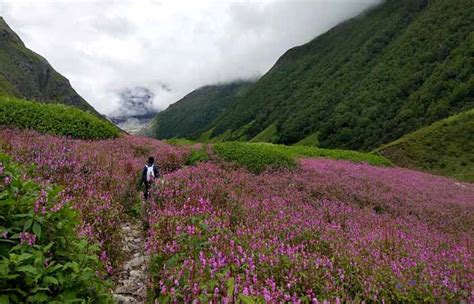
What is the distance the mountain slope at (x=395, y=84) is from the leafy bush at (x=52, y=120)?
10645cm

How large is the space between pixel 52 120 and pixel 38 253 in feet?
48.7

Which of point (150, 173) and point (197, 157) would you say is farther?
point (197, 157)

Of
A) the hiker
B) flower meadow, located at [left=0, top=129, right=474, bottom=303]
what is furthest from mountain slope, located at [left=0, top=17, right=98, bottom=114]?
flower meadow, located at [left=0, top=129, right=474, bottom=303]

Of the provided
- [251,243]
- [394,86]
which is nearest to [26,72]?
[394,86]

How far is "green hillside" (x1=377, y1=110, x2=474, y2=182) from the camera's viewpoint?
40469 mm

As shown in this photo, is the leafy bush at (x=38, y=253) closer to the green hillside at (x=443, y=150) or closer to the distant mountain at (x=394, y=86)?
the green hillside at (x=443, y=150)

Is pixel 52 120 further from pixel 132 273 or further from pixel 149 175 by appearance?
pixel 132 273

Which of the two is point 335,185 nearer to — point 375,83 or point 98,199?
point 98,199

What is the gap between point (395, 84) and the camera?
141500 mm

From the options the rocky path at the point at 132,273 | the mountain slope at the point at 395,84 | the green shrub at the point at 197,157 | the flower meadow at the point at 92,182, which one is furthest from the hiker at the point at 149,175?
the mountain slope at the point at 395,84

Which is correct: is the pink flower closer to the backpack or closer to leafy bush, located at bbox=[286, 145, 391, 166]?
the backpack

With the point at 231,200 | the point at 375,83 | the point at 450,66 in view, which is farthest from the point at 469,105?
the point at 231,200

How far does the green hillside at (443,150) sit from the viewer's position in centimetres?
4047

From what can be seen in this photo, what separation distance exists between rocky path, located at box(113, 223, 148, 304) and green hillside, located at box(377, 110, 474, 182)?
38670 mm
